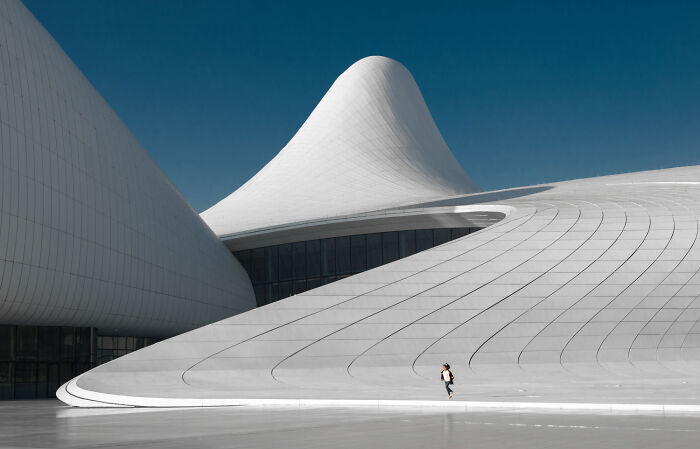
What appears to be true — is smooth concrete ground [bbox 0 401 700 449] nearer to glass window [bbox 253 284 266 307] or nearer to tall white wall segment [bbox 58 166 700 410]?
tall white wall segment [bbox 58 166 700 410]

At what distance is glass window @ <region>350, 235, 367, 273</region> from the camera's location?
34469 mm

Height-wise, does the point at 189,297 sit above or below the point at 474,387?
above

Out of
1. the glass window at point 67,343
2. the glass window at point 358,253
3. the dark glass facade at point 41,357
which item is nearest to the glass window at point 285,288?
the glass window at point 358,253

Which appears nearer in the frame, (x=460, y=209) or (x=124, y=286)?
(x=124, y=286)

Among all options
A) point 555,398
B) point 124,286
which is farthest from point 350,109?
point 555,398

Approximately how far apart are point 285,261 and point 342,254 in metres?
3.25

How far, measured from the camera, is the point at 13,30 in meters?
21.2

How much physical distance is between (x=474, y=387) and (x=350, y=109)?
126 feet

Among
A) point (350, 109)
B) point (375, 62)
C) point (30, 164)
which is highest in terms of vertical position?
point (375, 62)

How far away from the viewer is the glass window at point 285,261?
119 feet

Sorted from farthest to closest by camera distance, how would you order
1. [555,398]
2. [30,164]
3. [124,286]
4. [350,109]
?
[350,109] < [124,286] < [30,164] < [555,398]

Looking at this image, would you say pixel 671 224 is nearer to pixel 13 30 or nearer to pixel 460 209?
pixel 460 209

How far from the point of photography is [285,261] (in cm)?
3656

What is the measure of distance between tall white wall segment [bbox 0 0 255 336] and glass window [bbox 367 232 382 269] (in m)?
7.88
